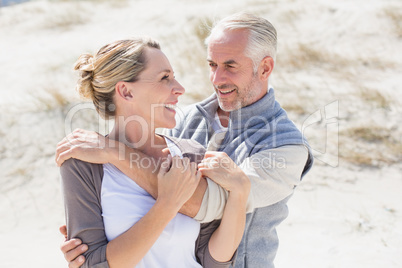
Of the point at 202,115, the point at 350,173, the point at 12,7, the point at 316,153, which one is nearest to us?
the point at 202,115

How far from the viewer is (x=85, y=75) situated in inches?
81.9

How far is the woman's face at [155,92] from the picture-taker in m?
2.03

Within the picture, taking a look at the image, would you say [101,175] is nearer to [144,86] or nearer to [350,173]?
[144,86]

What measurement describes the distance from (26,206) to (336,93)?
4504 mm

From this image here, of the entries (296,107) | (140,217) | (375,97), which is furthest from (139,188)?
(375,97)

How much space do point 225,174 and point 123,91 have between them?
1.97 feet

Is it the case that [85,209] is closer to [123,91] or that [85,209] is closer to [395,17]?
[123,91]

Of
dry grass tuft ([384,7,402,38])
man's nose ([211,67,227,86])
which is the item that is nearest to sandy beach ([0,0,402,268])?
dry grass tuft ([384,7,402,38])

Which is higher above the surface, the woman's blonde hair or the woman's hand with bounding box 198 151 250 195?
the woman's blonde hair

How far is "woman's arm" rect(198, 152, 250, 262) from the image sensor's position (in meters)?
1.92

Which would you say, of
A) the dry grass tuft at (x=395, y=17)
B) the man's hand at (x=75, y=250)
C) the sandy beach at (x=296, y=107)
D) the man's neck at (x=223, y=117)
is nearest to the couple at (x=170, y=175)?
the man's hand at (x=75, y=250)

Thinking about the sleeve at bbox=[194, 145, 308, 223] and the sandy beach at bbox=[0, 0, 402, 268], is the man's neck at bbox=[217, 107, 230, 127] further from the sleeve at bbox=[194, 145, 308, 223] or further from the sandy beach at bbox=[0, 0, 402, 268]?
the sandy beach at bbox=[0, 0, 402, 268]

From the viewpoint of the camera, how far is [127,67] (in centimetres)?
199

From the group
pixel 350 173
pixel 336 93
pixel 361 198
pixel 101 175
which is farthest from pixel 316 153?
pixel 101 175
